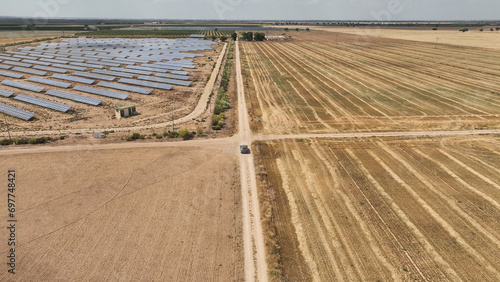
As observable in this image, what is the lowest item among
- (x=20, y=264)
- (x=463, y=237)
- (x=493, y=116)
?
(x=20, y=264)

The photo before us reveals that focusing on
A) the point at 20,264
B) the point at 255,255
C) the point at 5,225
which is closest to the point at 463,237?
the point at 255,255

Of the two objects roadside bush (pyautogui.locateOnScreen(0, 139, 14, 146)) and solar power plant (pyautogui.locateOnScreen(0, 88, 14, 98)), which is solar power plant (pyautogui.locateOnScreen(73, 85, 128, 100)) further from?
roadside bush (pyautogui.locateOnScreen(0, 139, 14, 146))

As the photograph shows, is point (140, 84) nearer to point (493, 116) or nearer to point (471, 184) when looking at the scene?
point (471, 184)

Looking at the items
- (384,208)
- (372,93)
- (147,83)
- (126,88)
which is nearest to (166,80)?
(147,83)

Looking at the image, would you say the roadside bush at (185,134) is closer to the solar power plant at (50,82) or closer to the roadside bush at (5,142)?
the roadside bush at (5,142)

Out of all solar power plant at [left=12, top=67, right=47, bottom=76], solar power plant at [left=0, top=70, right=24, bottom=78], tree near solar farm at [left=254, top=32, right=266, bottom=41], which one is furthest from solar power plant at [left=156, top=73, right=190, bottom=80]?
tree near solar farm at [left=254, top=32, right=266, bottom=41]
